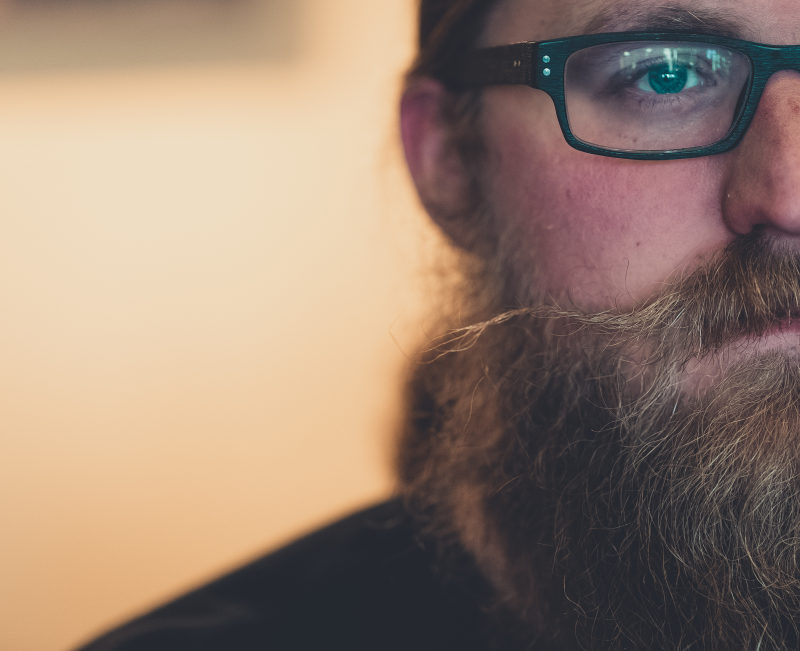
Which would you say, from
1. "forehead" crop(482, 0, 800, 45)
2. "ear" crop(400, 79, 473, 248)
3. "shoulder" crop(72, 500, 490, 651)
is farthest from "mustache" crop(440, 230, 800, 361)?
"shoulder" crop(72, 500, 490, 651)

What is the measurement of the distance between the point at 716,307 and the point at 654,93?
0.96 ft

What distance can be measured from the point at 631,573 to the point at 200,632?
654 millimetres

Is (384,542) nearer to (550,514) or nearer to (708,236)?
(550,514)

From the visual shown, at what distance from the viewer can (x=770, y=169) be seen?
2.86 feet

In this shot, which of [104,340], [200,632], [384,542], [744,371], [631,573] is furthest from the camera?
[104,340]

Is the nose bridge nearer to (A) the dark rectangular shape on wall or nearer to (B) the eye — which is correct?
(B) the eye

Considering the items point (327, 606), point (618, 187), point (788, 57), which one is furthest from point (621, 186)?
point (327, 606)

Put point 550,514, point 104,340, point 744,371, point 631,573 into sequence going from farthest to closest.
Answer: point 104,340 → point 550,514 → point 631,573 → point 744,371

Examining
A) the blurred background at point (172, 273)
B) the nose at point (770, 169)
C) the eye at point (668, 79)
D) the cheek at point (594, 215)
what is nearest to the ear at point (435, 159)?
the cheek at point (594, 215)

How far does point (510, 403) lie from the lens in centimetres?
117

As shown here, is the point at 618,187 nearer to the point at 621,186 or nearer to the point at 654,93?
the point at 621,186

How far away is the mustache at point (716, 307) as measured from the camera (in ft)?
2.82

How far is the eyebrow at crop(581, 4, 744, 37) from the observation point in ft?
3.06

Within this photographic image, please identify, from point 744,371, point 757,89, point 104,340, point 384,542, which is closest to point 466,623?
point 384,542
